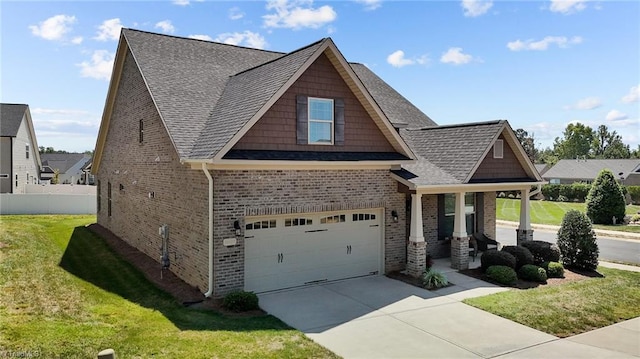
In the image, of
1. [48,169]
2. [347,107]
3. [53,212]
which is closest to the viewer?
[347,107]

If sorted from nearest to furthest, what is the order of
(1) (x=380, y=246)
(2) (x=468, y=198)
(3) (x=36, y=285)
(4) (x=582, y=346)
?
(4) (x=582, y=346) < (3) (x=36, y=285) < (1) (x=380, y=246) < (2) (x=468, y=198)

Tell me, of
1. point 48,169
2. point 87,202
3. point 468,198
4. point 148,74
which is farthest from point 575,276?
point 48,169

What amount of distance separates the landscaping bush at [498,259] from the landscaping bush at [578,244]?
3.12 metres

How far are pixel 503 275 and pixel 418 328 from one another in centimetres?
557

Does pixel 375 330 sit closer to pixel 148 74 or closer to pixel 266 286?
pixel 266 286

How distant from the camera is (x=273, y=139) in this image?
1265 cm

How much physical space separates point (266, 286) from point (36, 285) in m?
6.03

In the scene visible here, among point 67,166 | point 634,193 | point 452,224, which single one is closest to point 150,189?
point 452,224

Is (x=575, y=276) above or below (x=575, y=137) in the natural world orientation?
below

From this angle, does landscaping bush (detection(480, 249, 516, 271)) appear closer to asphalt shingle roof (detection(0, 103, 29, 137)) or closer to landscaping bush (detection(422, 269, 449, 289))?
landscaping bush (detection(422, 269, 449, 289))

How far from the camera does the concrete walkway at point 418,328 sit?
8.80 metres

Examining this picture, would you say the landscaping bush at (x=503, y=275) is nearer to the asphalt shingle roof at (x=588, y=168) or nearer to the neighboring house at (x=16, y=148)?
the neighboring house at (x=16, y=148)

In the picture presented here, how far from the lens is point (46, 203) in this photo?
2892 cm

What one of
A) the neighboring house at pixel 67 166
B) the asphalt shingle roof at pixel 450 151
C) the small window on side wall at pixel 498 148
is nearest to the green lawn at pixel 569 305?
the asphalt shingle roof at pixel 450 151
